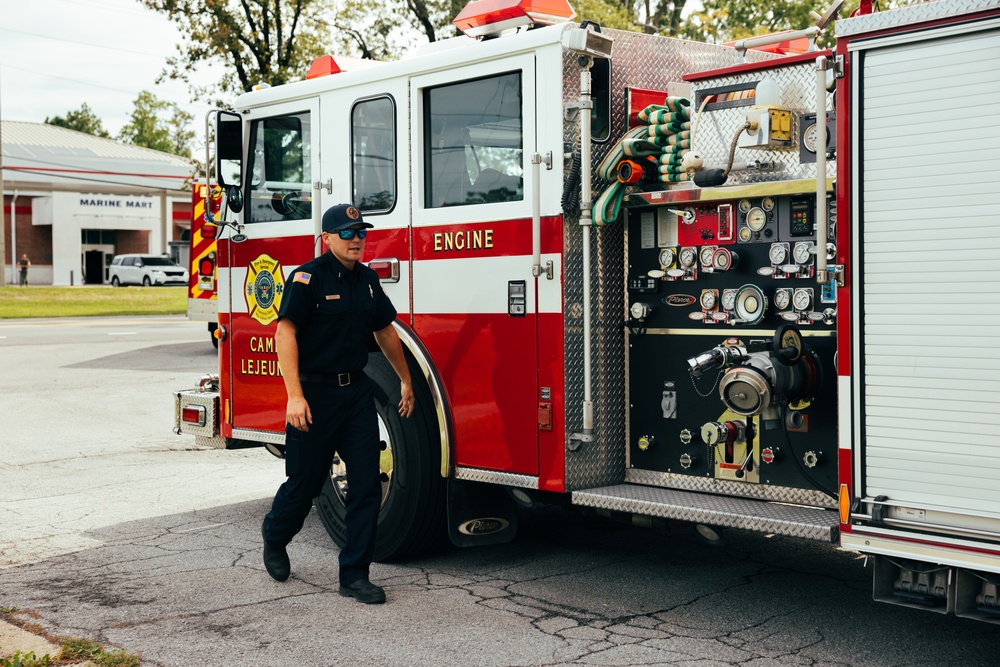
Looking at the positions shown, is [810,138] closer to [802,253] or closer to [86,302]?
[802,253]

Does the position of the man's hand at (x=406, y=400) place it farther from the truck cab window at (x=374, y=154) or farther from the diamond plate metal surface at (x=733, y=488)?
the diamond plate metal surface at (x=733, y=488)

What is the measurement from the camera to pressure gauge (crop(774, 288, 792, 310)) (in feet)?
16.3

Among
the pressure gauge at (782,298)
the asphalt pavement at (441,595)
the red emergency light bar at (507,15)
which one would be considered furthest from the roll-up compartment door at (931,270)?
the red emergency light bar at (507,15)

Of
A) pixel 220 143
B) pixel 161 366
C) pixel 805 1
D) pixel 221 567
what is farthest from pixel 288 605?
pixel 805 1

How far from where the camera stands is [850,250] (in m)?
4.34

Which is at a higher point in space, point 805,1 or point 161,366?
point 805,1

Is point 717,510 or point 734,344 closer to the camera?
point 717,510

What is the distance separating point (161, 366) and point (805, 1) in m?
14.0

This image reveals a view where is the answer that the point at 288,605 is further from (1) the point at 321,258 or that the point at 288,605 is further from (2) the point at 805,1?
(2) the point at 805,1

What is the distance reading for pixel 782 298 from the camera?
4.98 m

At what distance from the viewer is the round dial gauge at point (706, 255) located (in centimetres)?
523

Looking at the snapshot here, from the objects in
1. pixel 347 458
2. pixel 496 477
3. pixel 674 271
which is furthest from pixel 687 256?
pixel 347 458

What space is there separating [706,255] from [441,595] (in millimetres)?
2064

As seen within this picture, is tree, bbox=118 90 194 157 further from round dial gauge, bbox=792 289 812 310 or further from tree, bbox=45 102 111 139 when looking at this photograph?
round dial gauge, bbox=792 289 812 310
